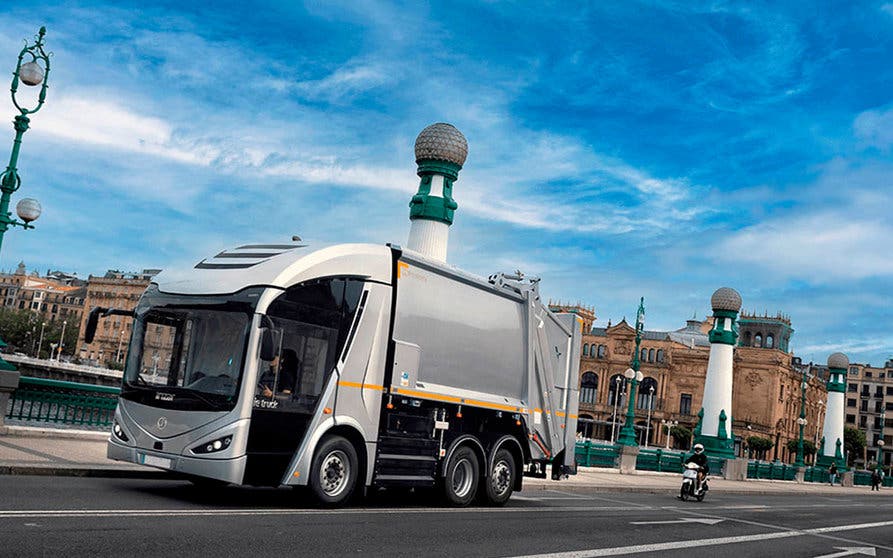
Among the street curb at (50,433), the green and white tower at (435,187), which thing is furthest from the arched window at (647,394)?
the street curb at (50,433)

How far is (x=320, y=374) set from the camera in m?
11.6

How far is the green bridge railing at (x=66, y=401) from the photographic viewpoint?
17.5m

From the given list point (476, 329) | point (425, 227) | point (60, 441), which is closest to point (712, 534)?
point (476, 329)

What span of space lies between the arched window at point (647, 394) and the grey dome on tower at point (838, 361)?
1653 inches

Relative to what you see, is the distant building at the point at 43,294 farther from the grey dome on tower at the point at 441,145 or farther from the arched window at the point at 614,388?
the grey dome on tower at the point at 441,145

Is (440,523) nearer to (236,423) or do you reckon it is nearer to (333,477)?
(333,477)

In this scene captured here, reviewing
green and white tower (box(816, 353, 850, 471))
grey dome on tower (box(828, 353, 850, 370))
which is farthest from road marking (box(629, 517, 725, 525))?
grey dome on tower (box(828, 353, 850, 370))

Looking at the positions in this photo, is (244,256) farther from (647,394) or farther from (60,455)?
(647,394)

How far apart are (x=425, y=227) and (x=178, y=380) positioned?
52.4ft

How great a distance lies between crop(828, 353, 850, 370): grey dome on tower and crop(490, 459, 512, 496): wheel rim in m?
59.0

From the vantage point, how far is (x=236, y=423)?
418 inches

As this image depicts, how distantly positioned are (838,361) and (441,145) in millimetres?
50490

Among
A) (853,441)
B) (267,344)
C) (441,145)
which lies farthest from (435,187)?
(853,441)

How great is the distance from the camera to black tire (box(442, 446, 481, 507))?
13836mm
